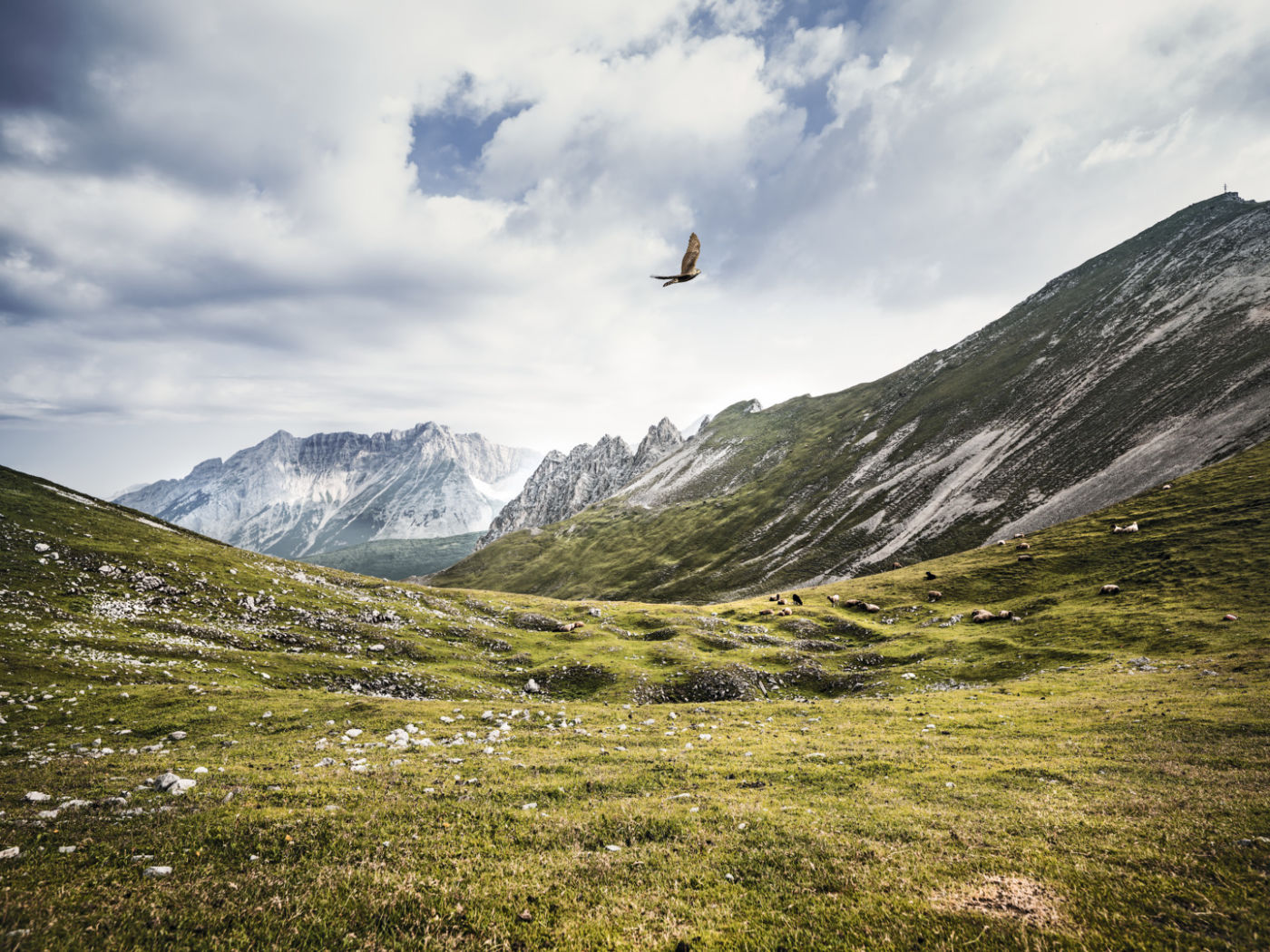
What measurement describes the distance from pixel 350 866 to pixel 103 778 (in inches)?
414

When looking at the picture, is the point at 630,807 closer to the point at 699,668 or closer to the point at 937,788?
the point at 937,788

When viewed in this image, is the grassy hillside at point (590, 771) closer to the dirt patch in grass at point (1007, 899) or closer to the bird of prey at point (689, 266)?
the dirt patch in grass at point (1007, 899)

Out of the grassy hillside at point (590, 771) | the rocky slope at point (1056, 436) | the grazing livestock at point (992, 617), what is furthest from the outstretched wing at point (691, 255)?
the rocky slope at point (1056, 436)

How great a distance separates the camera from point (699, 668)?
39.5 m

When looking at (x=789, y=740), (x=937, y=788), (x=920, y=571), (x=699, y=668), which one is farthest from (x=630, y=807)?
(x=920, y=571)

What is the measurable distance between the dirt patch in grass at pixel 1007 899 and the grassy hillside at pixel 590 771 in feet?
0.28

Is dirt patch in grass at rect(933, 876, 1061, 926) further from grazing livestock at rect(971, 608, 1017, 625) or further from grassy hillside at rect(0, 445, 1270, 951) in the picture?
grazing livestock at rect(971, 608, 1017, 625)

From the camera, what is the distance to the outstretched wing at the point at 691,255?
62.0ft

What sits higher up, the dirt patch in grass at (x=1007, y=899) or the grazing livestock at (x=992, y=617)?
the dirt patch in grass at (x=1007, y=899)

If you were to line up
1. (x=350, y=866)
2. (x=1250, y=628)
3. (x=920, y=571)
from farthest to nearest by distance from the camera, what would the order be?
1. (x=920, y=571)
2. (x=1250, y=628)
3. (x=350, y=866)

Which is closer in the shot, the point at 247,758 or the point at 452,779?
the point at 452,779

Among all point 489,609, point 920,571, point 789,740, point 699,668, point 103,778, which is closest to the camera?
point 103,778

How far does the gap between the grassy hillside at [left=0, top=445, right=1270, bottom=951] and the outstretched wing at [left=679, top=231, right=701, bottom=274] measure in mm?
18893

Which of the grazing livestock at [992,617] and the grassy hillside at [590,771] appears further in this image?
the grazing livestock at [992,617]
